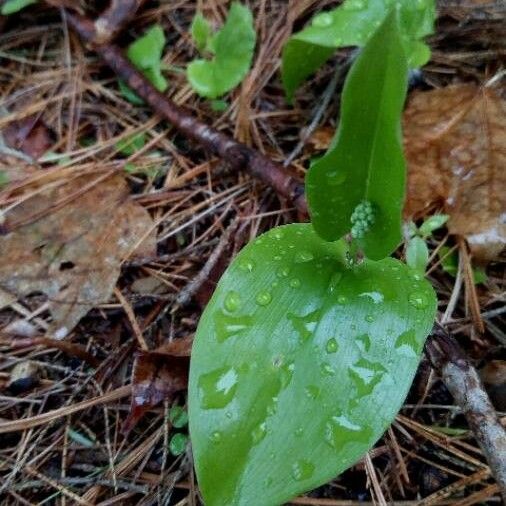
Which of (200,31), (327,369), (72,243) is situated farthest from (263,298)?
(200,31)

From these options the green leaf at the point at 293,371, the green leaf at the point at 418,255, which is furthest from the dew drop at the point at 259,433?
the green leaf at the point at 418,255

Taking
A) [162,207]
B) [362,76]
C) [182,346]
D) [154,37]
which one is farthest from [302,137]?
[362,76]

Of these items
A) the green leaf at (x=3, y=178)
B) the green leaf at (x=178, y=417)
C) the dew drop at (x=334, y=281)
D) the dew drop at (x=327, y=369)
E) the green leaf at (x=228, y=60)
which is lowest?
the green leaf at (x=178, y=417)

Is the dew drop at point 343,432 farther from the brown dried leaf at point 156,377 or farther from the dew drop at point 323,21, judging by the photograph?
the dew drop at point 323,21

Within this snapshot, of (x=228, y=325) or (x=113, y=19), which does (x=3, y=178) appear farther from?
(x=228, y=325)

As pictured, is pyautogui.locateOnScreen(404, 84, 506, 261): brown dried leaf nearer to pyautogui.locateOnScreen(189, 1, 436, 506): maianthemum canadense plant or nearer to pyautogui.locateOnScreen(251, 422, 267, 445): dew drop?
pyautogui.locateOnScreen(189, 1, 436, 506): maianthemum canadense plant

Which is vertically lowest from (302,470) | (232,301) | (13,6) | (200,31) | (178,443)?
(178,443)

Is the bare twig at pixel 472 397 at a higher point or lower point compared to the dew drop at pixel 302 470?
lower
